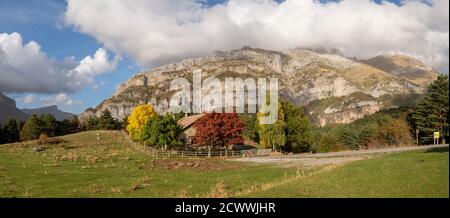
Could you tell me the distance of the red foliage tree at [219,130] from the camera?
67.1m

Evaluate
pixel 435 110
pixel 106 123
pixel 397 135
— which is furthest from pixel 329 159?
pixel 106 123

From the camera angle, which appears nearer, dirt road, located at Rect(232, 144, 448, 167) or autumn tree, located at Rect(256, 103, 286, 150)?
dirt road, located at Rect(232, 144, 448, 167)

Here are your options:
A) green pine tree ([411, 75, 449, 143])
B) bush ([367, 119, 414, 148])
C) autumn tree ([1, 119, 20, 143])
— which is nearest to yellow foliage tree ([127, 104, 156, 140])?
autumn tree ([1, 119, 20, 143])

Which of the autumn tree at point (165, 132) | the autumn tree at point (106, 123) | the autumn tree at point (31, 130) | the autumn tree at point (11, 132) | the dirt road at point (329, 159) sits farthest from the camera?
the autumn tree at point (106, 123)

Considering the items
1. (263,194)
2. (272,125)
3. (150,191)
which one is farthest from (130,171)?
(272,125)

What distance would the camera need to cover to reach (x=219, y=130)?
67.2 m

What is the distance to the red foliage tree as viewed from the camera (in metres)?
67.1

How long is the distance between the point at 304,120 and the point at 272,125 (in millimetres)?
8193

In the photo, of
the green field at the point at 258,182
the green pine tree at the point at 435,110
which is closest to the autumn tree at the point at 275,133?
the green pine tree at the point at 435,110

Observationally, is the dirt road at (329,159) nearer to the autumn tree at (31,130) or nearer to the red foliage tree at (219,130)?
the red foliage tree at (219,130)

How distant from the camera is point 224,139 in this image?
68.0 metres

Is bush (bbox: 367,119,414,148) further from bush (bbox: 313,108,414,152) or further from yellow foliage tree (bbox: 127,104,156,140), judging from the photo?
yellow foliage tree (bbox: 127,104,156,140)

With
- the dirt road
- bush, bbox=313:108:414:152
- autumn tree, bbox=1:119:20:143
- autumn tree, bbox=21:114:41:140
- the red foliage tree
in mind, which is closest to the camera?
the dirt road
